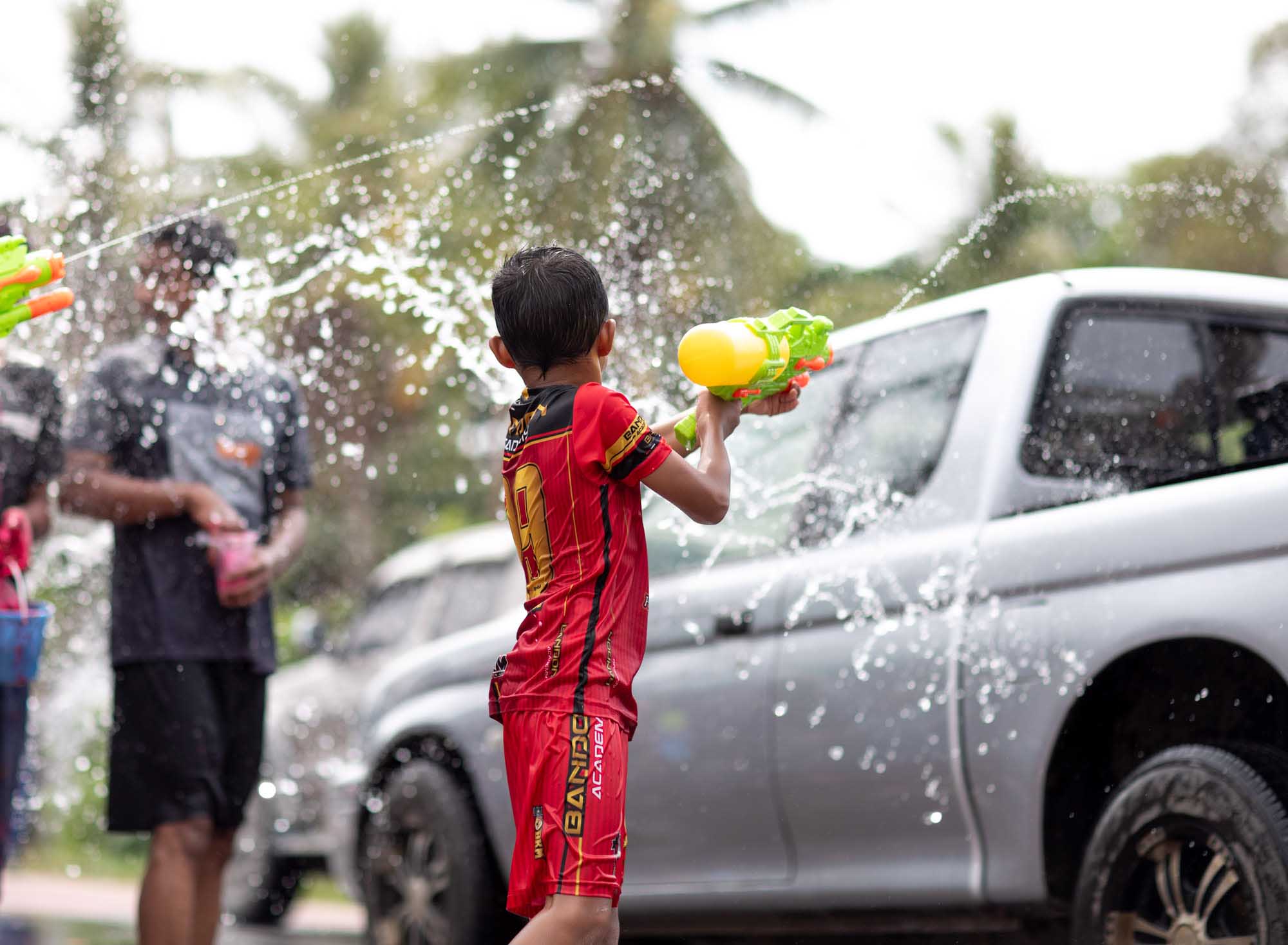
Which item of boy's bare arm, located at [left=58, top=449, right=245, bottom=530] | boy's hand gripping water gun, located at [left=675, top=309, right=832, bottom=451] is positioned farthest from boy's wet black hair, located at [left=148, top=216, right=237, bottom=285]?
boy's hand gripping water gun, located at [left=675, top=309, right=832, bottom=451]

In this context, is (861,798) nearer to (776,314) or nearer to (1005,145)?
(776,314)

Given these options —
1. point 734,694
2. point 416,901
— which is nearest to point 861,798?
point 734,694

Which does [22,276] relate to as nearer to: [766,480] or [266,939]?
[766,480]

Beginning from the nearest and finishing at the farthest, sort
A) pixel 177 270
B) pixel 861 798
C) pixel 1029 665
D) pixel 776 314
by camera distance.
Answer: pixel 776 314 < pixel 1029 665 < pixel 861 798 < pixel 177 270

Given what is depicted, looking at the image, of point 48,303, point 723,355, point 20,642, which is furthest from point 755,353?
point 20,642

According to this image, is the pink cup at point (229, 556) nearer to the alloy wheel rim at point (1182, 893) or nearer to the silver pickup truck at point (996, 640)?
the silver pickup truck at point (996, 640)

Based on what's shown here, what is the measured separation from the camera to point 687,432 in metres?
2.66

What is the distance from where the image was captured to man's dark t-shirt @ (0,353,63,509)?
4.34m

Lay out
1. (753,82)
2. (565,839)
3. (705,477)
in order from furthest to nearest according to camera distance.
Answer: (753,82)
(705,477)
(565,839)

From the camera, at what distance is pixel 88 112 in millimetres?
4930

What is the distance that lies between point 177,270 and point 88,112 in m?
1.29

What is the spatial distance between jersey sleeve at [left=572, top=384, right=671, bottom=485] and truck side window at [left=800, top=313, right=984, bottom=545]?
1.34 metres

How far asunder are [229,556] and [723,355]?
6.08ft

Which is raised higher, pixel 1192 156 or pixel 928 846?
pixel 1192 156
